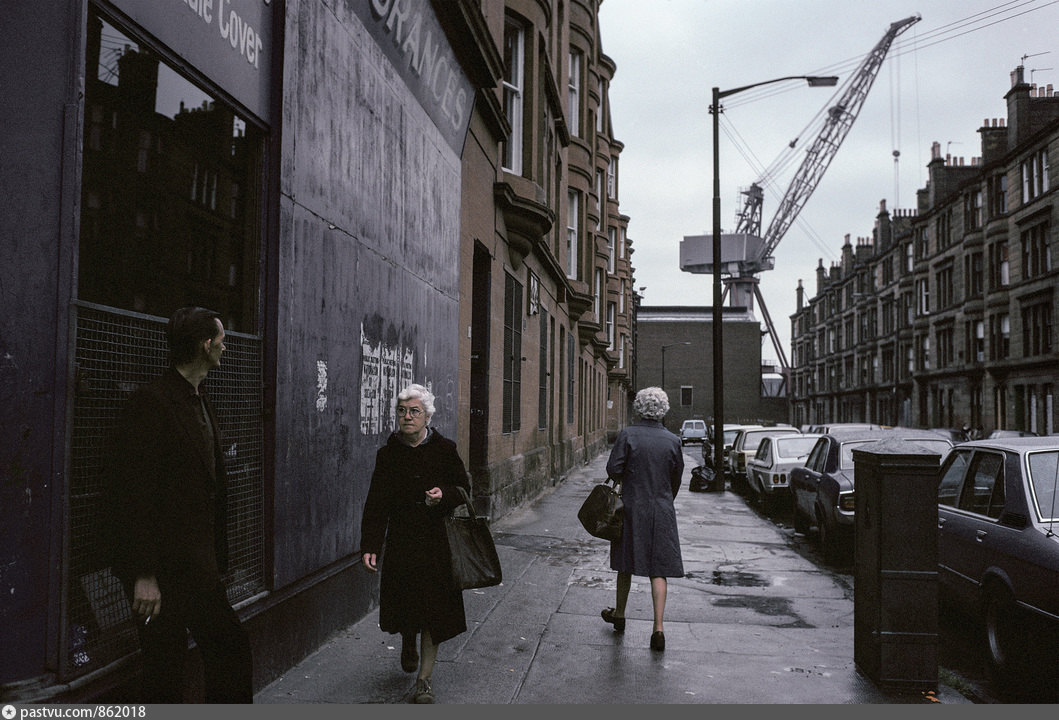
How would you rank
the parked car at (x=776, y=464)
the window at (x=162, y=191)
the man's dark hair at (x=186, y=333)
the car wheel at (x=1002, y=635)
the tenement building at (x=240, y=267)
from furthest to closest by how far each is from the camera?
the parked car at (x=776, y=464) → the car wheel at (x=1002, y=635) → the window at (x=162, y=191) → the man's dark hair at (x=186, y=333) → the tenement building at (x=240, y=267)

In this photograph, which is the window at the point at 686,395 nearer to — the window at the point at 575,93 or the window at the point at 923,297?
the window at the point at 923,297

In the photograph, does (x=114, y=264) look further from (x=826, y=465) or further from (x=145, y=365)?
(x=826, y=465)

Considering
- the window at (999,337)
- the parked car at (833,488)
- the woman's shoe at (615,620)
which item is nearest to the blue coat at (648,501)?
the woman's shoe at (615,620)

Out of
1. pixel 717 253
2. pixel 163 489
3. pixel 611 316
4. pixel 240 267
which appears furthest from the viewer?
pixel 611 316

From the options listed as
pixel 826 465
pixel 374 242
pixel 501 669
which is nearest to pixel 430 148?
pixel 374 242

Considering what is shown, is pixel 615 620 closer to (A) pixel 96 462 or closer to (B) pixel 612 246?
(A) pixel 96 462

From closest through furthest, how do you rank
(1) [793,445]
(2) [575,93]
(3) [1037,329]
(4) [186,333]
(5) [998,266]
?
(4) [186,333] < (1) [793,445] < (2) [575,93] < (3) [1037,329] < (5) [998,266]

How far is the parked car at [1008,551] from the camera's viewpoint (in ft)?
17.6

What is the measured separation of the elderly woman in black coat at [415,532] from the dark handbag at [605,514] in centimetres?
174

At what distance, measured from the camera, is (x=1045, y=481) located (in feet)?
19.6

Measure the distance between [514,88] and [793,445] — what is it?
8723 millimetres

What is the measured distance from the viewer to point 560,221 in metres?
20.9

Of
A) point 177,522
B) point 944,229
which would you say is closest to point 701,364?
point 944,229

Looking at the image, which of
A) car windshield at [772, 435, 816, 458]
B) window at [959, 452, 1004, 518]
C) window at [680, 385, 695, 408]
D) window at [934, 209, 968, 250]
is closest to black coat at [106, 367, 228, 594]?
window at [959, 452, 1004, 518]
